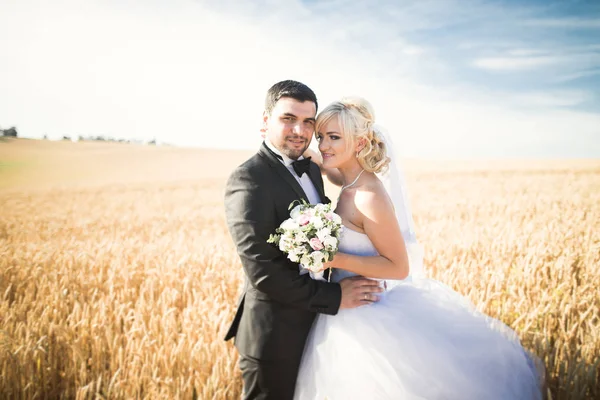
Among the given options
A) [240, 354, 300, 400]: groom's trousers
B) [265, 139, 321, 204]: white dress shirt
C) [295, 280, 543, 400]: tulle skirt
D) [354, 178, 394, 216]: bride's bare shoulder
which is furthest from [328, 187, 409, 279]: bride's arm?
[240, 354, 300, 400]: groom's trousers

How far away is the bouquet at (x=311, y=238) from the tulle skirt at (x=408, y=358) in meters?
0.57

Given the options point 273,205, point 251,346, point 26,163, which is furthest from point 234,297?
point 26,163

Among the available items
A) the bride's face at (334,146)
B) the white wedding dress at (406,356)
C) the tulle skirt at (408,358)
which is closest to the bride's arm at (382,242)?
the white wedding dress at (406,356)

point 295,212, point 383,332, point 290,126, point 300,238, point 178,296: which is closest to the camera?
point 300,238

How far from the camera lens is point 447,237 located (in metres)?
7.20

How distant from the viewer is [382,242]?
2.31m

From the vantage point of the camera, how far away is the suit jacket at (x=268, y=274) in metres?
2.13

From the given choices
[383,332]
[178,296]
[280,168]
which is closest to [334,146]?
[280,168]

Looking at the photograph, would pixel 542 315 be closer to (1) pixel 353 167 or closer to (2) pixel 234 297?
(1) pixel 353 167

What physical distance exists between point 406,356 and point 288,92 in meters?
1.99

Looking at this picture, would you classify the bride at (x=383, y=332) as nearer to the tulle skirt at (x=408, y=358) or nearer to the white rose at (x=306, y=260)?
the tulle skirt at (x=408, y=358)

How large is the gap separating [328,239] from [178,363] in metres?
1.99

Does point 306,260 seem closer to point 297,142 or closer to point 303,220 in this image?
point 303,220

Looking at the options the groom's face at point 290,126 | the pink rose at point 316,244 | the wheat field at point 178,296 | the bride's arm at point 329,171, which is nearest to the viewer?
the pink rose at point 316,244
